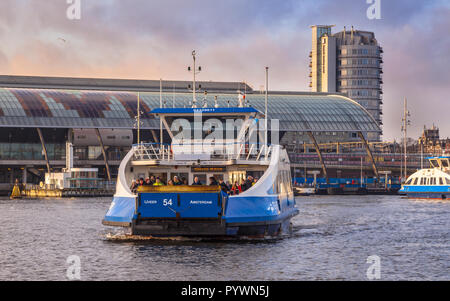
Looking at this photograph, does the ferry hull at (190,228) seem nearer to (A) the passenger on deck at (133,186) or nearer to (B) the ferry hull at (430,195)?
(A) the passenger on deck at (133,186)

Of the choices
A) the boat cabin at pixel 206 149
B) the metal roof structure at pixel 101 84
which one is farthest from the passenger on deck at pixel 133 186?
the metal roof structure at pixel 101 84

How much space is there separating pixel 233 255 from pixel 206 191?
10.7 feet

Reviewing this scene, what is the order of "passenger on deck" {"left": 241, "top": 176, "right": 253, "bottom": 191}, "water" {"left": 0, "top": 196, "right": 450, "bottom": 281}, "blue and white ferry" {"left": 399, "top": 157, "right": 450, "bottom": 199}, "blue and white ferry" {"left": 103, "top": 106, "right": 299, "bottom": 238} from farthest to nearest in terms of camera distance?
1. "blue and white ferry" {"left": 399, "top": 157, "right": 450, "bottom": 199}
2. "passenger on deck" {"left": 241, "top": 176, "right": 253, "bottom": 191}
3. "blue and white ferry" {"left": 103, "top": 106, "right": 299, "bottom": 238}
4. "water" {"left": 0, "top": 196, "right": 450, "bottom": 281}

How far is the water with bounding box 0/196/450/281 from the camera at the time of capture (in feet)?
103

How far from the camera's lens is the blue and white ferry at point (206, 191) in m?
37.0

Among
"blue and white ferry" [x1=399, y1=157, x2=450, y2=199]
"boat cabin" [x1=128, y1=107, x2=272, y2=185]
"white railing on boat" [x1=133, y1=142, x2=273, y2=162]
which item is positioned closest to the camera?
"boat cabin" [x1=128, y1=107, x2=272, y2=185]

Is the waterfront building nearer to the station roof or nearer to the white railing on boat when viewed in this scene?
the station roof

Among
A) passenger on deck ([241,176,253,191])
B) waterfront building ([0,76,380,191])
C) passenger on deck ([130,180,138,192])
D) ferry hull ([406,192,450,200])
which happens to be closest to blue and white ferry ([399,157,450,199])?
ferry hull ([406,192,450,200])

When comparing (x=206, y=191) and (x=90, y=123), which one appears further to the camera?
(x=90, y=123)

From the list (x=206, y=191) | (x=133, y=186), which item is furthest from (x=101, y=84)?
(x=206, y=191)

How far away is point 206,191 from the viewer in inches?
1448

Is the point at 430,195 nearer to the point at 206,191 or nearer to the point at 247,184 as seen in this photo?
the point at 247,184

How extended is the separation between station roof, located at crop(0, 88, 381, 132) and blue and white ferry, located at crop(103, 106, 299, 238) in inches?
2962
